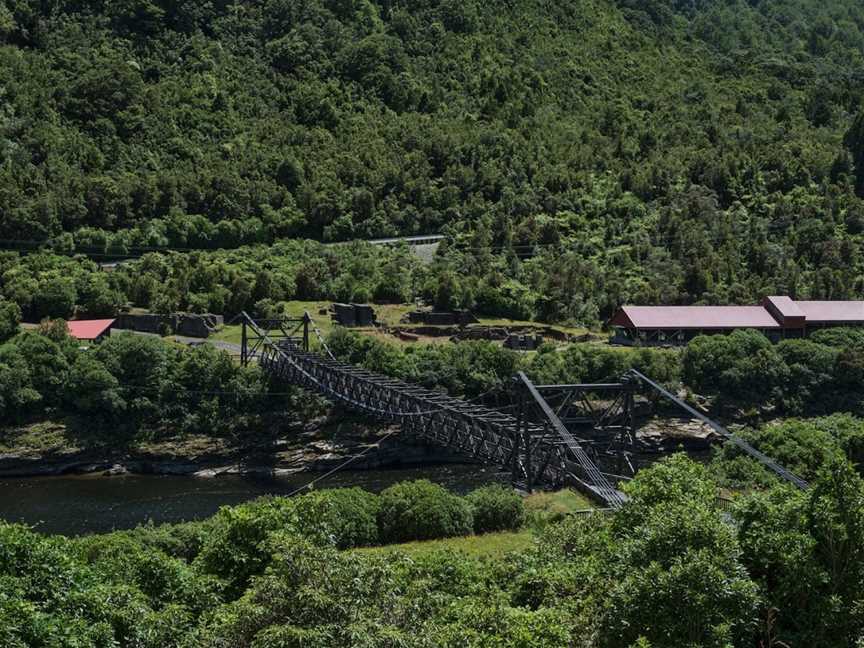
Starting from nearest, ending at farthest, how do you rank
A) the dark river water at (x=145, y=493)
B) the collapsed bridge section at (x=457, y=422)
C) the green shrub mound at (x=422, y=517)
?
the green shrub mound at (x=422, y=517), the collapsed bridge section at (x=457, y=422), the dark river water at (x=145, y=493)

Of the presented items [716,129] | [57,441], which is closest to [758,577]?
[57,441]

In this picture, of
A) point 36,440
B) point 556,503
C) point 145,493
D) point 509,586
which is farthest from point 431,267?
point 509,586

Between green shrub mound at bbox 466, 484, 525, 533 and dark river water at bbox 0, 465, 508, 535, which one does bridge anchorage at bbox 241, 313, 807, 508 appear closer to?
green shrub mound at bbox 466, 484, 525, 533

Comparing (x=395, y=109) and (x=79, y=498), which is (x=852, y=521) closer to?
(x=79, y=498)

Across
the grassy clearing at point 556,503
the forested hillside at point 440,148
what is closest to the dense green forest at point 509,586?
the grassy clearing at point 556,503

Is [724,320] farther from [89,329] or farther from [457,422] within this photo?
[89,329]

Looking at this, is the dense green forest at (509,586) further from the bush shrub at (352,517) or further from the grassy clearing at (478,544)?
the grassy clearing at (478,544)
